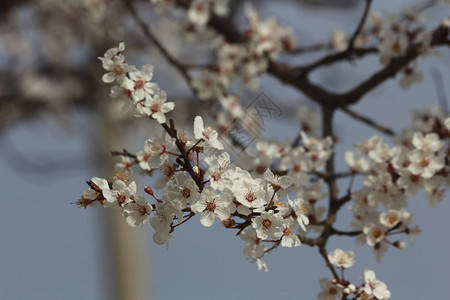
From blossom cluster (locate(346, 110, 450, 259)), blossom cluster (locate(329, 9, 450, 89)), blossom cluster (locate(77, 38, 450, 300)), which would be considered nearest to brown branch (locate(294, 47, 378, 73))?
blossom cluster (locate(329, 9, 450, 89))

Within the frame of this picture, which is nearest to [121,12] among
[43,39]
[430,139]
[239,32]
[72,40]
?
[72,40]

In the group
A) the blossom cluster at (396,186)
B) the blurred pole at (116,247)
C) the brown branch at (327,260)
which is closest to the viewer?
the brown branch at (327,260)

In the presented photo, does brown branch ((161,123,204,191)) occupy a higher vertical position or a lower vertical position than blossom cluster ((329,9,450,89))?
lower

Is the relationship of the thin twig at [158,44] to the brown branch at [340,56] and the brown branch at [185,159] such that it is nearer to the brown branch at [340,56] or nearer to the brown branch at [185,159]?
the brown branch at [340,56]

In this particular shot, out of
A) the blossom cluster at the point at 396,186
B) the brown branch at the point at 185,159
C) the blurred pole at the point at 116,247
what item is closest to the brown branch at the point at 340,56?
the blossom cluster at the point at 396,186

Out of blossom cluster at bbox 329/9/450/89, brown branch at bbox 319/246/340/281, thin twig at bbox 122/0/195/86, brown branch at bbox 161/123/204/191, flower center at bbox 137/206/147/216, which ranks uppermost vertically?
thin twig at bbox 122/0/195/86

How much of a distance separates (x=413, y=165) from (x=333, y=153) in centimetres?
58

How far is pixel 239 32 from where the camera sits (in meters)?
3.39

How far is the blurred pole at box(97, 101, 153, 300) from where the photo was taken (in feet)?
27.2

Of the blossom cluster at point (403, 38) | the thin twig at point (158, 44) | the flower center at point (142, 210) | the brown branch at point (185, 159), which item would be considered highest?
the thin twig at point (158, 44)

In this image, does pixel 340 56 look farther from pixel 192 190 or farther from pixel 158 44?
pixel 192 190

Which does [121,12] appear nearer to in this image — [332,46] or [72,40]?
[72,40]

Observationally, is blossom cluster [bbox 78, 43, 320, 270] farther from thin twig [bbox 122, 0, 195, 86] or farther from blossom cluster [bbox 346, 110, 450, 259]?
thin twig [bbox 122, 0, 195, 86]

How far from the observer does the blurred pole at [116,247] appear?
8281 mm
